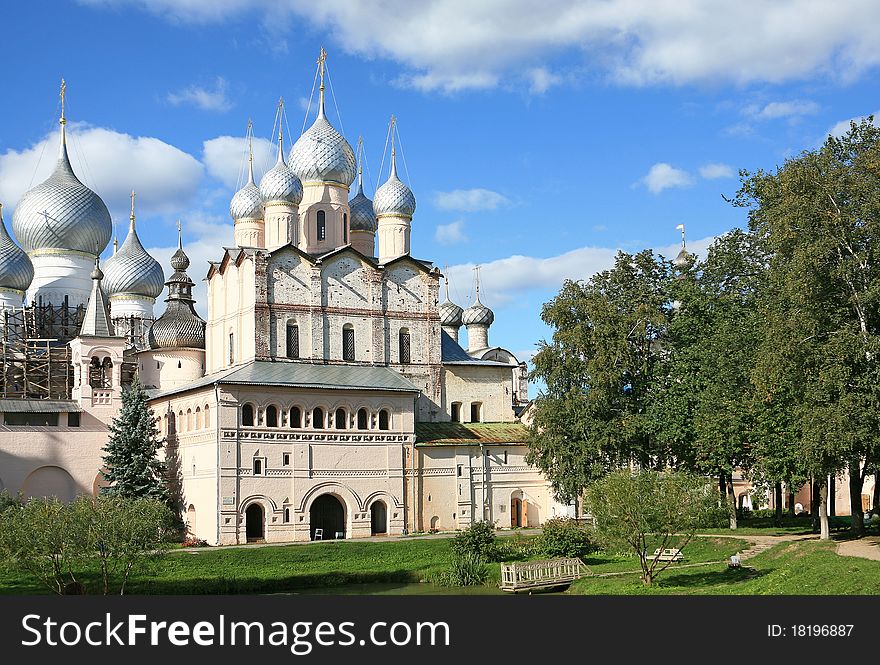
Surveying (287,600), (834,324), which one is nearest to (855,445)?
(834,324)

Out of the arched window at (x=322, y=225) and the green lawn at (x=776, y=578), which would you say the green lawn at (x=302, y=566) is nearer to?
the green lawn at (x=776, y=578)

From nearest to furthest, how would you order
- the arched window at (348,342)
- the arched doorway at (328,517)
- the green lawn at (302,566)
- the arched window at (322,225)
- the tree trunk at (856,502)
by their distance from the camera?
the green lawn at (302,566), the tree trunk at (856,502), the arched doorway at (328,517), the arched window at (348,342), the arched window at (322,225)

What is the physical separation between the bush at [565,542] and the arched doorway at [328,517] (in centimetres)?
914

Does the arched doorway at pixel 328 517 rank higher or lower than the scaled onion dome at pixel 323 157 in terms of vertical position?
lower

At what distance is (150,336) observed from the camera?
47.1m

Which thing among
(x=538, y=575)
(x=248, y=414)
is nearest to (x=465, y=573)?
(x=538, y=575)

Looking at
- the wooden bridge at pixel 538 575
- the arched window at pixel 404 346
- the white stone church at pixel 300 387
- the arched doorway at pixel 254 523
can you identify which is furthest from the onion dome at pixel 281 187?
the wooden bridge at pixel 538 575

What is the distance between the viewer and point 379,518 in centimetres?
4059

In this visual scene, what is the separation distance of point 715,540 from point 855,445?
7.89 metres

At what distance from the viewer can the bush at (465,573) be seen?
3053 cm

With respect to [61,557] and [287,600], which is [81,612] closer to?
[287,600]

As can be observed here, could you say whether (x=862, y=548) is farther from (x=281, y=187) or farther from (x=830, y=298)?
(x=281, y=187)

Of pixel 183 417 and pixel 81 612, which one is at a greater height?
pixel 183 417

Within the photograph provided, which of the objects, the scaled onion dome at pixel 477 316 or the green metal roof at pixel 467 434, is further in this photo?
the scaled onion dome at pixel 477 316
